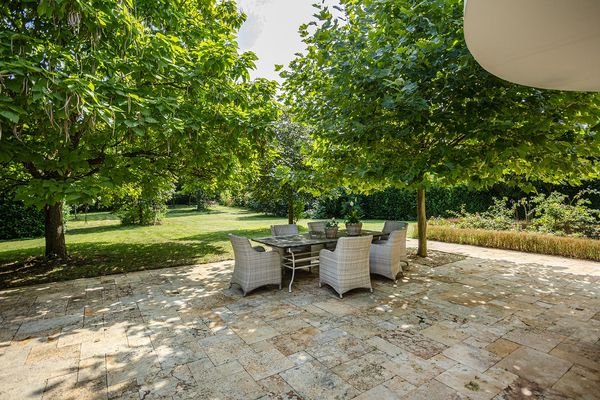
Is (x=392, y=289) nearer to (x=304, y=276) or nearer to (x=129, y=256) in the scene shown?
(x=304, y=276)

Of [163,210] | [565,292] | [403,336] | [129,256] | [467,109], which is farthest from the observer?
[163,210]

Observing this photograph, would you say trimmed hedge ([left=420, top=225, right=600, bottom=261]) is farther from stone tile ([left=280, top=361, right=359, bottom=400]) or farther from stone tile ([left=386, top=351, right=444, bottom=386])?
stone tile ([left=280, top=361, right=359, bottom=400])

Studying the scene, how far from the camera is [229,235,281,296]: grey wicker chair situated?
4.83 metres

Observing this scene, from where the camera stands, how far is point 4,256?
321 inches

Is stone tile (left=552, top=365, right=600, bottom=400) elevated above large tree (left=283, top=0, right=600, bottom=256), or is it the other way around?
large tree (left=283, top=0, right=600, bottom=256)

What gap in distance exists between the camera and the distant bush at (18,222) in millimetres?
11742

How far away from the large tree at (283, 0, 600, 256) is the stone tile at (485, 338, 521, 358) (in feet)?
6.72

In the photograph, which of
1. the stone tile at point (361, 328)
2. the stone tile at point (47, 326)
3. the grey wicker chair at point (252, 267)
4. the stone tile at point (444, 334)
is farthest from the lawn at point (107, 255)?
the stone tile at point (444, 334)

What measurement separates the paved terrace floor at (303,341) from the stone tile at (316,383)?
1cm

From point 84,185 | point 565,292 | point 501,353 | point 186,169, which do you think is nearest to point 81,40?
point 84,185

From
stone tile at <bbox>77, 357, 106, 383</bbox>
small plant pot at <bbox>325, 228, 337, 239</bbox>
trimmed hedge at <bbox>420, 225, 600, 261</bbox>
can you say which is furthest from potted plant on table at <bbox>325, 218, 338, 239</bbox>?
trimmed hedge at <bbox>420, 225, 600, 261</bbox>

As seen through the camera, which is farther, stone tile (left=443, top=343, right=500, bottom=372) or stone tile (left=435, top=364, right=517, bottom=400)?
stone tile (left=443, top=343, right=500, bottom=372)

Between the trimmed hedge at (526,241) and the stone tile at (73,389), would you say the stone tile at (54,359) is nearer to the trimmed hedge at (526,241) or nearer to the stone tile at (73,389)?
the stone tile at (73,389)

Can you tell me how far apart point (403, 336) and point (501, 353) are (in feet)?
3.19
